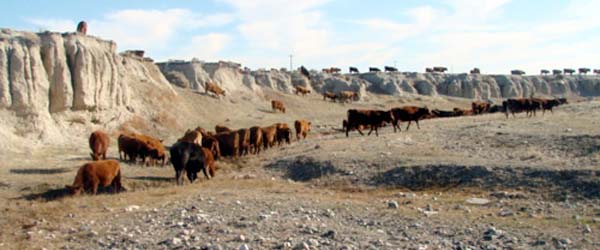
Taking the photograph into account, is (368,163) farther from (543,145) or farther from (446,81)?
(446,81)

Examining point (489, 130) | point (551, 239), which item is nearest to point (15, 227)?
point (551, 239)

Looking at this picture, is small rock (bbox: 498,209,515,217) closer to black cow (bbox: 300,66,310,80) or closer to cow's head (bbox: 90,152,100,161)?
cow's head (bbox: 90,152,100,161)

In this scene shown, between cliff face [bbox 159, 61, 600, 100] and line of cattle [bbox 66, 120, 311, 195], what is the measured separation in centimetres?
2746

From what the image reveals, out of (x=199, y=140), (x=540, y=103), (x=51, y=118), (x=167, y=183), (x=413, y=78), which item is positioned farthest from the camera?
(x=413, y=78)

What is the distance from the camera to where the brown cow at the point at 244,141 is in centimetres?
2566

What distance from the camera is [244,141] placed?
2577 centimetres

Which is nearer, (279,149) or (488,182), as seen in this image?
(488,182)

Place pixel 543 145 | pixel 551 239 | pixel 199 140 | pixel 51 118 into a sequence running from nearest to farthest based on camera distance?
pixel 551 239
pixel 543 145
pixel 199 140
pixel 51 118

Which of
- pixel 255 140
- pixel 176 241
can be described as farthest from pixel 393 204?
pixel 255 140

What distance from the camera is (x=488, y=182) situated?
1602 centimetres

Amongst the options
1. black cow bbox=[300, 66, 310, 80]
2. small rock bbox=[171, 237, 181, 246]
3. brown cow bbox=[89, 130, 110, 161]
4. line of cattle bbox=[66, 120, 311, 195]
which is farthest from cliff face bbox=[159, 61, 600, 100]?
small rock bbox=[171, 237, 181, 246]

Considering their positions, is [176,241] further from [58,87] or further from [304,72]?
[304,72]

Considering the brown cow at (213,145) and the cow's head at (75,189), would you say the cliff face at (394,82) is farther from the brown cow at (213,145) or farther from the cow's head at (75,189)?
the cow's head at (75,189)

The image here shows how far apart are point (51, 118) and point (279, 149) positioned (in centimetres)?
987
